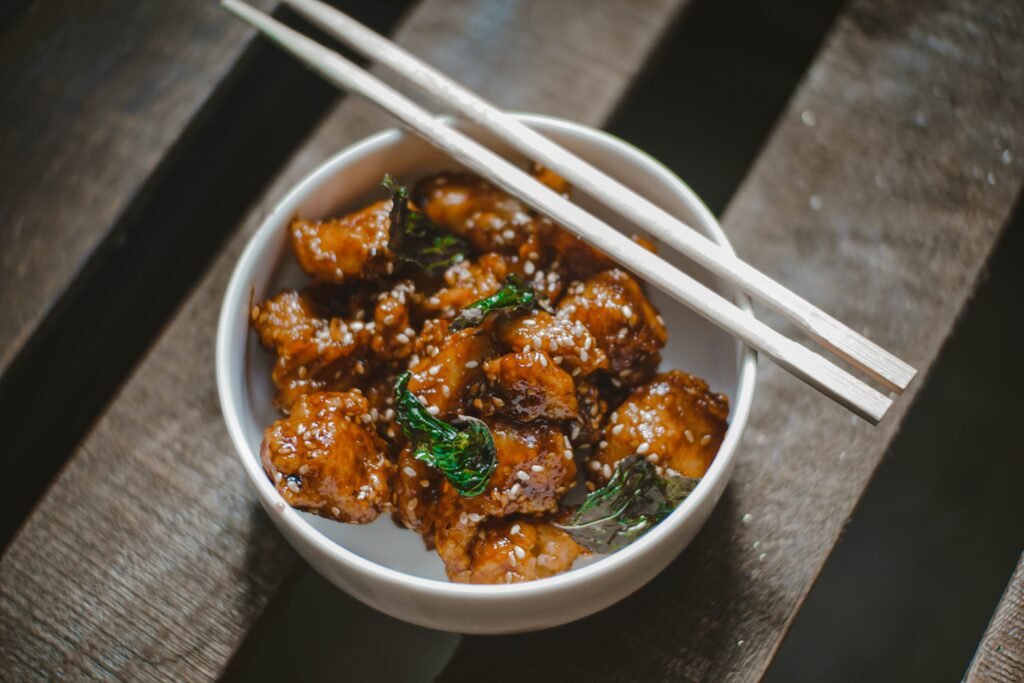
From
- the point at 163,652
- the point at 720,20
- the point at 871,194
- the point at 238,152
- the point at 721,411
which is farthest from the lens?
the point at 720,20

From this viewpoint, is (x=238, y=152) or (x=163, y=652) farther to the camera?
(x=238, y=152)

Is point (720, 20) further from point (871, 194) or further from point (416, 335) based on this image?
point (416, 335)

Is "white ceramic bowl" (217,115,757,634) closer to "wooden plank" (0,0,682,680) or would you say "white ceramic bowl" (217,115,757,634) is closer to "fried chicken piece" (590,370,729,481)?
"fried chicken piece" (590,370,729,481)

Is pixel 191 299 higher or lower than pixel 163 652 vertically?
higher

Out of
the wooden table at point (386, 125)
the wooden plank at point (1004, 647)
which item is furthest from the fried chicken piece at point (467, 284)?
the wooden plank at point (1004, 647)

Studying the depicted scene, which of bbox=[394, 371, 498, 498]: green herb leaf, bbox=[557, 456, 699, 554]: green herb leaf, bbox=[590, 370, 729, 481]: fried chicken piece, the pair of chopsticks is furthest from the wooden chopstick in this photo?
bbox=[394, 371, 498, 498]: green herb leaf

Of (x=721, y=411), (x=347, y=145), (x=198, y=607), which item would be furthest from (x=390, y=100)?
(x=198, y=607)

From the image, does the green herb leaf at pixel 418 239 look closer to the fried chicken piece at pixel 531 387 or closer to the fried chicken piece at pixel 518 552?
the fried chicken piece at pixel 531 387
